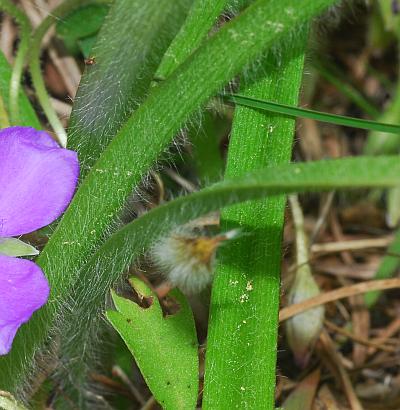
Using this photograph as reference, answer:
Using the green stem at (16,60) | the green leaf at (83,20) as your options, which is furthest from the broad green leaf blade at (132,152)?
the green leaf at (83,20)

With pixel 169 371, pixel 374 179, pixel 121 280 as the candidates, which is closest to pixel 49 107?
pixel 121 280

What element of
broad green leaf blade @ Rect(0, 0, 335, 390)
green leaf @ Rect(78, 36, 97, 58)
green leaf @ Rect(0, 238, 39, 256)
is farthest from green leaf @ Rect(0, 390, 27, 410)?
green leaf @ Rect(78, 36, 97, 58)

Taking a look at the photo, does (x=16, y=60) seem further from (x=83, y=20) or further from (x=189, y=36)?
(x=189, y=36)

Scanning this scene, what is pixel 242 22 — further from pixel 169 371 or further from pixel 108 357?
pixel 108 357

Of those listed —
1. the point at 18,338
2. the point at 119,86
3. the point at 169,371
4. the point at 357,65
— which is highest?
the point at 119,86

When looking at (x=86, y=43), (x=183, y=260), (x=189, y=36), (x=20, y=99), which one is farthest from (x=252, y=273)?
(x=86, y=43)

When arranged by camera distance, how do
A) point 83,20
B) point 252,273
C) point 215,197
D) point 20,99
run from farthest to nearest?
point 83,20
point 20,99
point 252,273
point 215,197

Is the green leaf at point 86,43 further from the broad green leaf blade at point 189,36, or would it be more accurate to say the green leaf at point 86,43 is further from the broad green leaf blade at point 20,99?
the broad green leaf blade at point 189,36
